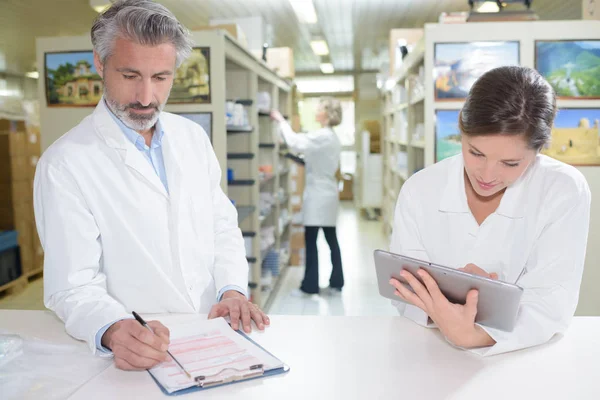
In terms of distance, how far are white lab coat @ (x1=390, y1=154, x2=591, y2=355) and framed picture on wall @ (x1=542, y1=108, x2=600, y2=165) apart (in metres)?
2.13

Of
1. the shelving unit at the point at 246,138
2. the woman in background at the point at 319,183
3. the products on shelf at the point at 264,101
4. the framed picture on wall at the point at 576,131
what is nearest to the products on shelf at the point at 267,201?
the shelving unit at the point at 246,138

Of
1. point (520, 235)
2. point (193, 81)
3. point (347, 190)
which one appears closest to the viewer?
point (520, 235)

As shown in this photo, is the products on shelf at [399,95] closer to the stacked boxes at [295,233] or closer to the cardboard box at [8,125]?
the stacked boxes at [295,233]

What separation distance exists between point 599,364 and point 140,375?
3.66ft

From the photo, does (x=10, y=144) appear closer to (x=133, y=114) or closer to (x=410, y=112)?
(x=410, y=112)

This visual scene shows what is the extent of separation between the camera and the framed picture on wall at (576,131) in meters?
3.64

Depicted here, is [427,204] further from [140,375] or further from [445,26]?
[445,26]

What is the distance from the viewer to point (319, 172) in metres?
5.84

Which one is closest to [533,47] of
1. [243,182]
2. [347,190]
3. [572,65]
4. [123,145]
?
[572,65]

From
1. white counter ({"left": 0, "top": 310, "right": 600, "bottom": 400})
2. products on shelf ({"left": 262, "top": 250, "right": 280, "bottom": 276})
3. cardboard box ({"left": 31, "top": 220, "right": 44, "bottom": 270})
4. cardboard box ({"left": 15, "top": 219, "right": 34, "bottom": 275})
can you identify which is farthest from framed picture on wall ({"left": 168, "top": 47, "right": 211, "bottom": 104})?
cardboard box ({"left": 31, "top": 220, "right": 44, "bottom": 270})

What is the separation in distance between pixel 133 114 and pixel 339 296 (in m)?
4.38

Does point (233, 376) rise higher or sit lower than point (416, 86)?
lower

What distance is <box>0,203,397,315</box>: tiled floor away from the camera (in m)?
5.36

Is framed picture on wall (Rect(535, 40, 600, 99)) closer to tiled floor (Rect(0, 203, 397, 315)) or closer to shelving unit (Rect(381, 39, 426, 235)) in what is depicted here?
shelving unit (Rect(381, 39, 426, 235))
